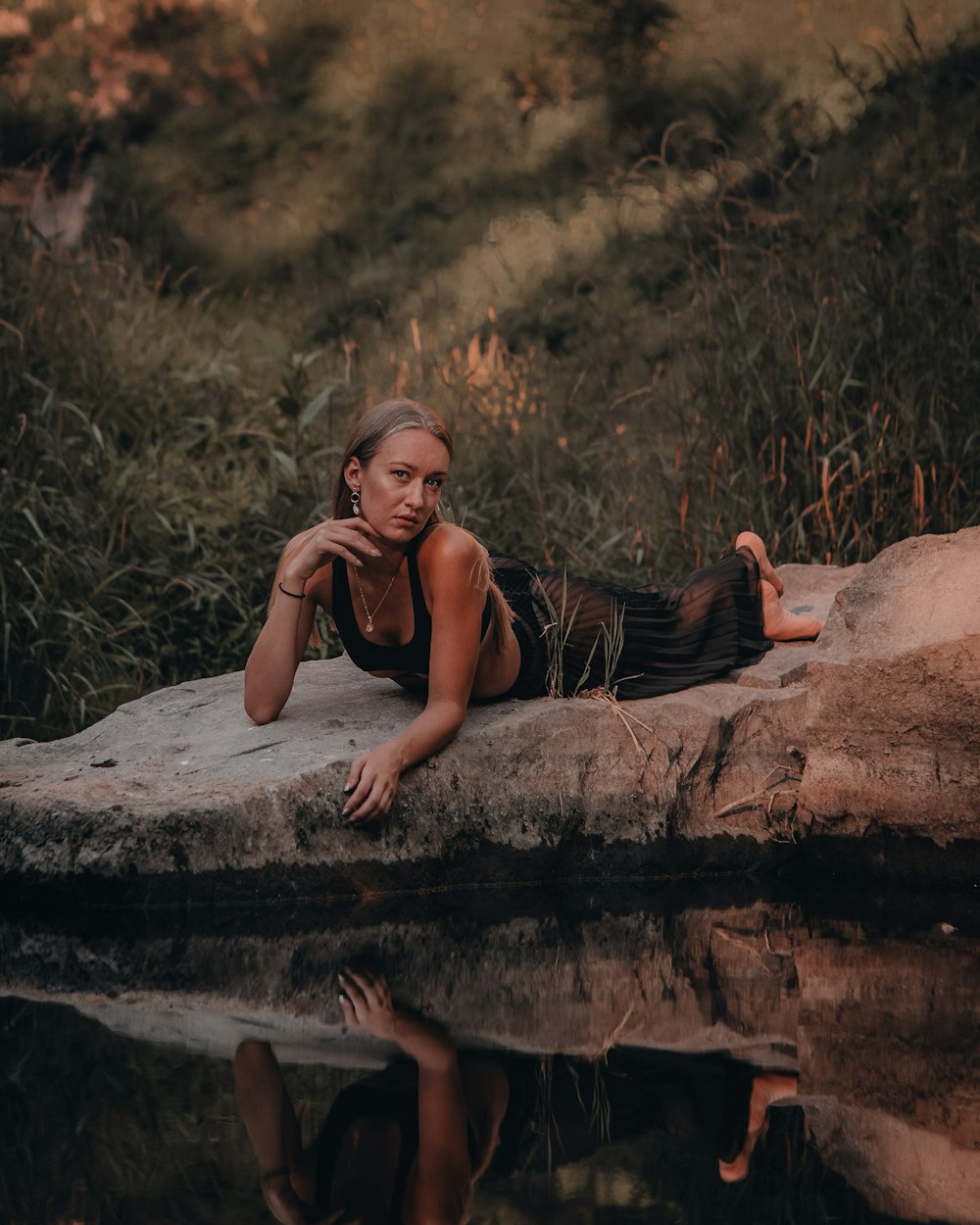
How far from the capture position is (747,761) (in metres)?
3.00

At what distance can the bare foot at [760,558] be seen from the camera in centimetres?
361

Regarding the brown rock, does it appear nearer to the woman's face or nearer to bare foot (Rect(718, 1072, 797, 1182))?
the woman's face

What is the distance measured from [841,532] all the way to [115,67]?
6330mm

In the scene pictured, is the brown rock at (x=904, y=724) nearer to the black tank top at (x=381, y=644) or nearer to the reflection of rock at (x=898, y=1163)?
the black tank top at (x=381, y=644)

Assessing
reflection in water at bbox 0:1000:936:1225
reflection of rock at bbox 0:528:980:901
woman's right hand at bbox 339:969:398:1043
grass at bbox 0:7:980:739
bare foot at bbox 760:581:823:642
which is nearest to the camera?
reflection in water at bbox 0:1000:936:1225

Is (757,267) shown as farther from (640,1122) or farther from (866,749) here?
(640,1122)

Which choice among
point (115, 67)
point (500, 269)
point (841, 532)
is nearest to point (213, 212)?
point (115, 67)

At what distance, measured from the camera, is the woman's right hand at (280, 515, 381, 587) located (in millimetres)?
2748

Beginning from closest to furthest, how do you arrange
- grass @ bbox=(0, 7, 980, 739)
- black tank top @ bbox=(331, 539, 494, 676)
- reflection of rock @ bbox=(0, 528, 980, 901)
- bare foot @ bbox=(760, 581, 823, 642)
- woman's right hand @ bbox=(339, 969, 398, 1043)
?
woman's right hand @ bbox=(339, 969, 398, 1043) → reflection of rock @ bbox=(0, 528, 980, 901) → black tank top @ bbox=(331, 539, 494, 676) → bare foot @ bbox=(760, 581, 823, 642) → grass @ bbox=(0, 7, 980, 739)

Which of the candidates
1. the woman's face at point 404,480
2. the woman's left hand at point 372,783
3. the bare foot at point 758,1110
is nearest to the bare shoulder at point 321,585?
the woman's face at point 404,480

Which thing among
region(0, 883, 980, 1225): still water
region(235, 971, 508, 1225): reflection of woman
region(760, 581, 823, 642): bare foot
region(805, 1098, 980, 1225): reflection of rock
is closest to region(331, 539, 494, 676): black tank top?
region(0, 883, 980, 1225): still water

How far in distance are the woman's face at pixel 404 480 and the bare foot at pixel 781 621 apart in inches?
46.5

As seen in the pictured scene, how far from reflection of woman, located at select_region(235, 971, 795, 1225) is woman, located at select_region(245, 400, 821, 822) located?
886mm

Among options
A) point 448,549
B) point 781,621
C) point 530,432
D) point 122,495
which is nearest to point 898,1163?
point 448,549
